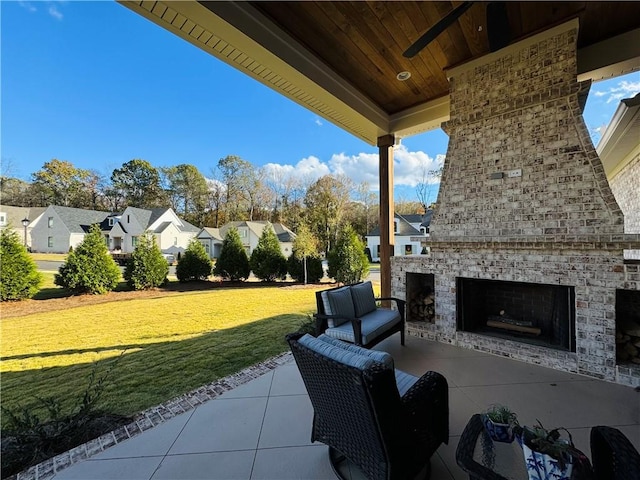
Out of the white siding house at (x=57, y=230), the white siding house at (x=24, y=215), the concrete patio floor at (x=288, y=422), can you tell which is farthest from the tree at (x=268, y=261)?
the white siding house at (x=24, y=215)

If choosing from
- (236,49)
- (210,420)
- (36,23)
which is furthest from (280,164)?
(210,420)

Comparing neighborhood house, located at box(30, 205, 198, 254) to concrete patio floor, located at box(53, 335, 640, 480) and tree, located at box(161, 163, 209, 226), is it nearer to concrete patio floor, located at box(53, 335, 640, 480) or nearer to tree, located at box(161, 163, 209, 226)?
tree, located at box(161, 163, 209, 226)

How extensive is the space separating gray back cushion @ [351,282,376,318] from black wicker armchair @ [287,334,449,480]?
5.95 feet

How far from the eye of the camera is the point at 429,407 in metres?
1.47

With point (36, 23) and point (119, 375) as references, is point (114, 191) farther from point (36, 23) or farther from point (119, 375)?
point (119, 375)

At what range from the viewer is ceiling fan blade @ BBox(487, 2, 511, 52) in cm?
184

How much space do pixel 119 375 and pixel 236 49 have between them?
12.3 ft

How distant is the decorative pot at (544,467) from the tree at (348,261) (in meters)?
8.16

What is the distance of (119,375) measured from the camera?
10.1ft

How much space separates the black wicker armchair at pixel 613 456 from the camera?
0.96 m

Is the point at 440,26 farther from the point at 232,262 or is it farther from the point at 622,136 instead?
the point at 232,262

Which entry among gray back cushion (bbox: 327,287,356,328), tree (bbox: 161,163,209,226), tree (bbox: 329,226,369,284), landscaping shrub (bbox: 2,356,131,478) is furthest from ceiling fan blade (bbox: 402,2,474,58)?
tree (bbox: 161,163,209,226)

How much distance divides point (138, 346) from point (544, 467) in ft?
15.6

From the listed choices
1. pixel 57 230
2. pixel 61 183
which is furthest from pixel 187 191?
pixel 57 230
